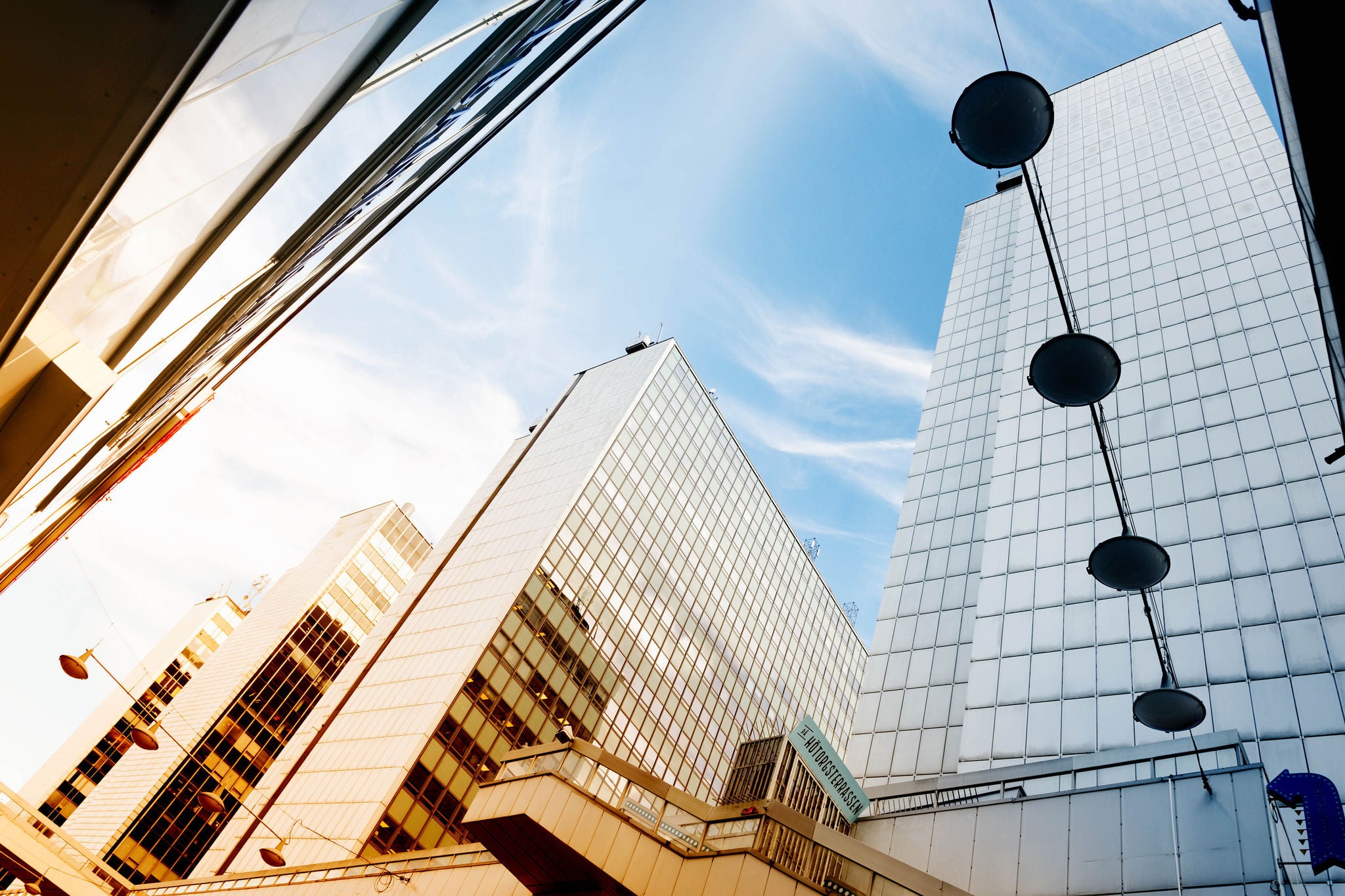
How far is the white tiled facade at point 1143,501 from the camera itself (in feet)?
67.4

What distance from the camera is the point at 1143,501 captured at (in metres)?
25.8

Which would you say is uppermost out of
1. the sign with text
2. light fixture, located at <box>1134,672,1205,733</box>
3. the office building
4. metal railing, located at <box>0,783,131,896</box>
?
the office building

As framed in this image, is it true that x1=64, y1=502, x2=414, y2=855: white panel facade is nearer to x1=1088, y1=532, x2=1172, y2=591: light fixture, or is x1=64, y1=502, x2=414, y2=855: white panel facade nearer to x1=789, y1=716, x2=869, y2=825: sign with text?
x1=789, y1=716, x2=869, y2=825: sign with text

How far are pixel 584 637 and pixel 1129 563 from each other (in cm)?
4821

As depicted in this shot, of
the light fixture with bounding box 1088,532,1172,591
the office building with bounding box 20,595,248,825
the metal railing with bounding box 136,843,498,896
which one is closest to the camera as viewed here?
the light fixture with bounding box 1088,532,1172,591

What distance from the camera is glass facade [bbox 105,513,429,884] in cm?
6297

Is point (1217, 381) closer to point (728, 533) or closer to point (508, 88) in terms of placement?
point (508, 88)

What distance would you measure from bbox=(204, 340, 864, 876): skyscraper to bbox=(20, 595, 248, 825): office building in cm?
2663

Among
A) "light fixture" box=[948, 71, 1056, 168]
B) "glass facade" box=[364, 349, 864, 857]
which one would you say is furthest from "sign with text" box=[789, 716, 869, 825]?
"glass facade" box=[364, 349, 864, 857]

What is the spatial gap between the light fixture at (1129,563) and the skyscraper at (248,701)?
5517 cm

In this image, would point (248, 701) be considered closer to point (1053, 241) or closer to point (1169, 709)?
point (1053, 241)

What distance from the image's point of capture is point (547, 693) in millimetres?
52125

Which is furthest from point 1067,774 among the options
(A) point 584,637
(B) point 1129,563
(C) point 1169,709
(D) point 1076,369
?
(A) point 584,637

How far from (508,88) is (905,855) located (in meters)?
18.8
